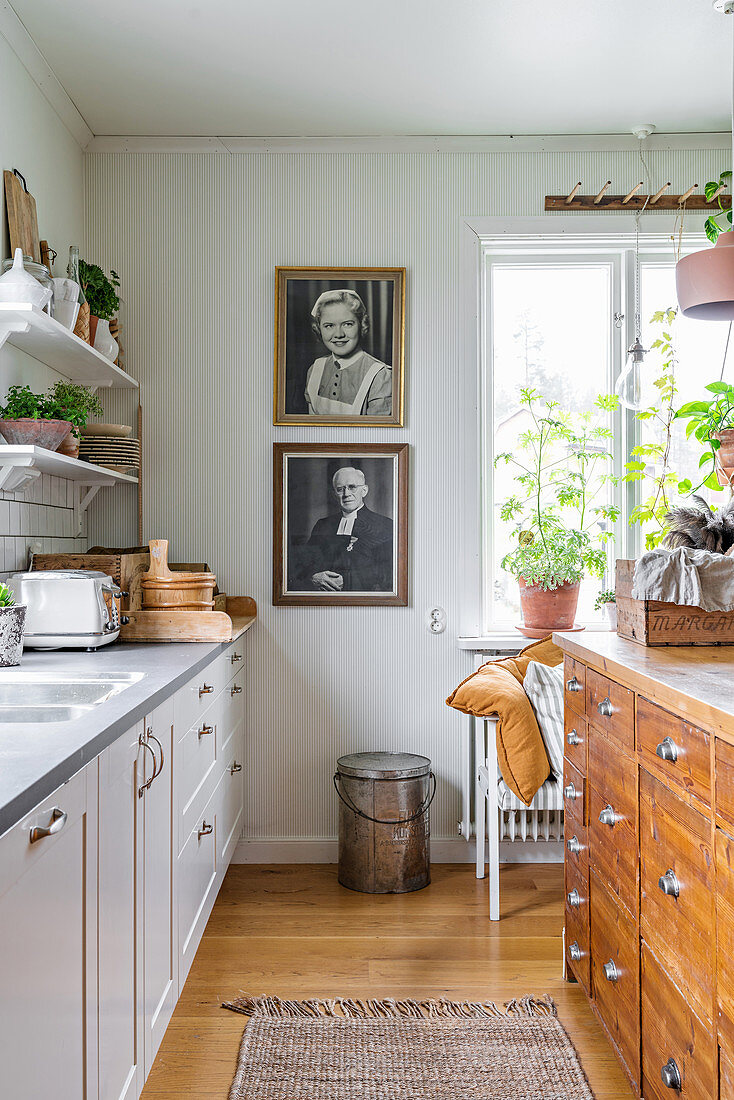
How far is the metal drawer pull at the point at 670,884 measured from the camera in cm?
147

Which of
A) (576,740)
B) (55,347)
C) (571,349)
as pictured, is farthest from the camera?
(571,349)

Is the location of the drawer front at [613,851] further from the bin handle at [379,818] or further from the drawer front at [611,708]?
the bin handle at [379,818]

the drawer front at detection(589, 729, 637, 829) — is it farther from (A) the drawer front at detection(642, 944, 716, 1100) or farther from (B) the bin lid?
(B) the bin lid

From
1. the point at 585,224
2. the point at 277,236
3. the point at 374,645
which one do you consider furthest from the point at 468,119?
the point at 374,645

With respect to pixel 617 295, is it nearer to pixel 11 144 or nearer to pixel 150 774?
pixel 11 144

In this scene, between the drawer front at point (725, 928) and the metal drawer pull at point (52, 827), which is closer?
the metal drawer pull at point (52, 827)

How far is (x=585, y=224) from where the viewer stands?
10.8 feet

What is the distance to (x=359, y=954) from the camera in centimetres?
255

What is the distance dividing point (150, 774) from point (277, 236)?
229cm

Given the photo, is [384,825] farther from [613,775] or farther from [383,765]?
[613,775]

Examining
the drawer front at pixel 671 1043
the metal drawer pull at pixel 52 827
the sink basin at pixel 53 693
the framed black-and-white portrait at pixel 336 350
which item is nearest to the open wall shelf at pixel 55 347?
the framed black-and-white portrait at pixel 336 350

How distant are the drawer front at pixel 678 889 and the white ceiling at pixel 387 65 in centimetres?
219

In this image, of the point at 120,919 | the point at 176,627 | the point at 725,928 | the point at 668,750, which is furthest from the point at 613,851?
the point at 176,627

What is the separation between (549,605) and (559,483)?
49 centimetres
